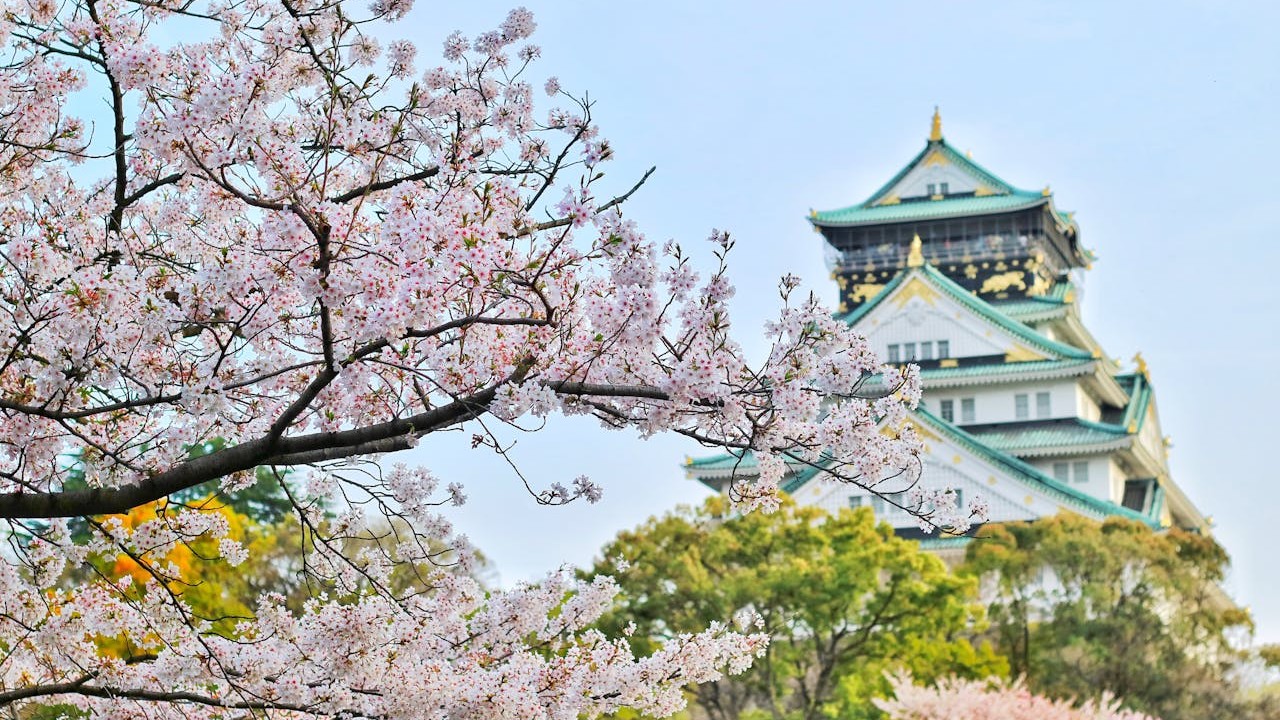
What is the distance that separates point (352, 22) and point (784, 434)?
109 inches

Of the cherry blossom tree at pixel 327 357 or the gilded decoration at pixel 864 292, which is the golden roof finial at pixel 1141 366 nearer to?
the gilded decoration at pixel 864 292

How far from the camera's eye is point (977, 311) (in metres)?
44.8

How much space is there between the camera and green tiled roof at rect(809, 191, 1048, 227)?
47.9m

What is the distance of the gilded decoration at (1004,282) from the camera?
159ft

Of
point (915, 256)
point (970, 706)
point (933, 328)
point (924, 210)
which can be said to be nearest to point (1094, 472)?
point (933, 328)

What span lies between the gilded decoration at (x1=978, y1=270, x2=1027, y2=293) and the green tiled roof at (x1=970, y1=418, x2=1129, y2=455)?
206 inches

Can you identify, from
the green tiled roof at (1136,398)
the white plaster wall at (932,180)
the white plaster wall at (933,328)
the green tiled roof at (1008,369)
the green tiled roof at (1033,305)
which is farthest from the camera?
the white plaster wall at (932,180)

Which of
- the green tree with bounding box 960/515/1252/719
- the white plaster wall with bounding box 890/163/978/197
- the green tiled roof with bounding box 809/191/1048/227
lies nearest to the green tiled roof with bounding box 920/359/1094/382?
the green tiled roof with bounding box 809/191/1048/227

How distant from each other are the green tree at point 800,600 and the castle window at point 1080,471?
62.7 ft

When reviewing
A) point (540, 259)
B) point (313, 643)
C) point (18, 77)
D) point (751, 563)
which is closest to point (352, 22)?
point (18, 77)

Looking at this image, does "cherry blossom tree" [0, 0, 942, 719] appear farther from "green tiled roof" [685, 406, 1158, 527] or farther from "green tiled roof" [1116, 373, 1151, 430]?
"green tiled roof" [1116, 373, 1151, 430]

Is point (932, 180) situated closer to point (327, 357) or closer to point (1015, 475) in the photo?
point (1015, 475)

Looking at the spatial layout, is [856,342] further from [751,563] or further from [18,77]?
[751,563]

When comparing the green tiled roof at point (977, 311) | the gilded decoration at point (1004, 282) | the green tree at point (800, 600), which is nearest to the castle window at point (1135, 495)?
the green tiled roof at point (977, 311)
